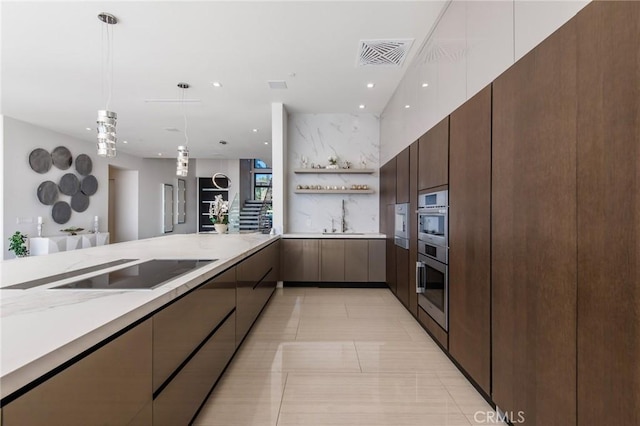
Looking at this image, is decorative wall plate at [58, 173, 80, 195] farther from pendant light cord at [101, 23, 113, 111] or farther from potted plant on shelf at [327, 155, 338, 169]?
potted plant on shelf at [327, 155, 338, 169]

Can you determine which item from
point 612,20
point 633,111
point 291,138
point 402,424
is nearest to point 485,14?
point 612,20

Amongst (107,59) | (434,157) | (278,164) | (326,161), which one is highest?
(107,59)

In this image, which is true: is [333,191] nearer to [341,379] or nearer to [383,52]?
[383,52]

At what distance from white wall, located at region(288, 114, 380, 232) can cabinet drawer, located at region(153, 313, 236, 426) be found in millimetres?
3385

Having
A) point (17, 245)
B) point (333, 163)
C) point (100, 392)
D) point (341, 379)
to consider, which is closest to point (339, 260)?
point (333, 163)

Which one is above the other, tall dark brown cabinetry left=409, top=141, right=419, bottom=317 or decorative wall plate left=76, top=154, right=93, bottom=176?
decorative wall plate left=76, top=154, right=93, bottom=176

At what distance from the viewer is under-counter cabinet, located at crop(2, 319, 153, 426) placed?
670 mm

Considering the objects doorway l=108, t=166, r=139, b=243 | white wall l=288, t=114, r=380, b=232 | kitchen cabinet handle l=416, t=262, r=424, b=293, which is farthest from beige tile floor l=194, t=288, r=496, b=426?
doorway l=108, t=166, r=139, b=243

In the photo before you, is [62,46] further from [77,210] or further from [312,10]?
[77,210]

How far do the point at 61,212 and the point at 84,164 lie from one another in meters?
1.38

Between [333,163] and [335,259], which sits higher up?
[333,163]

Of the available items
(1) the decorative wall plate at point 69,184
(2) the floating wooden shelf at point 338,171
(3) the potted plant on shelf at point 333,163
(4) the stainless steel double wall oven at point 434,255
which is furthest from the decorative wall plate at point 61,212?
(4) the stainless steel double wall oven at point 434,255

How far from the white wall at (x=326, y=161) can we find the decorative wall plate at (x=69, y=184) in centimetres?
557

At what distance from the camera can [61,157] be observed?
700 cm
